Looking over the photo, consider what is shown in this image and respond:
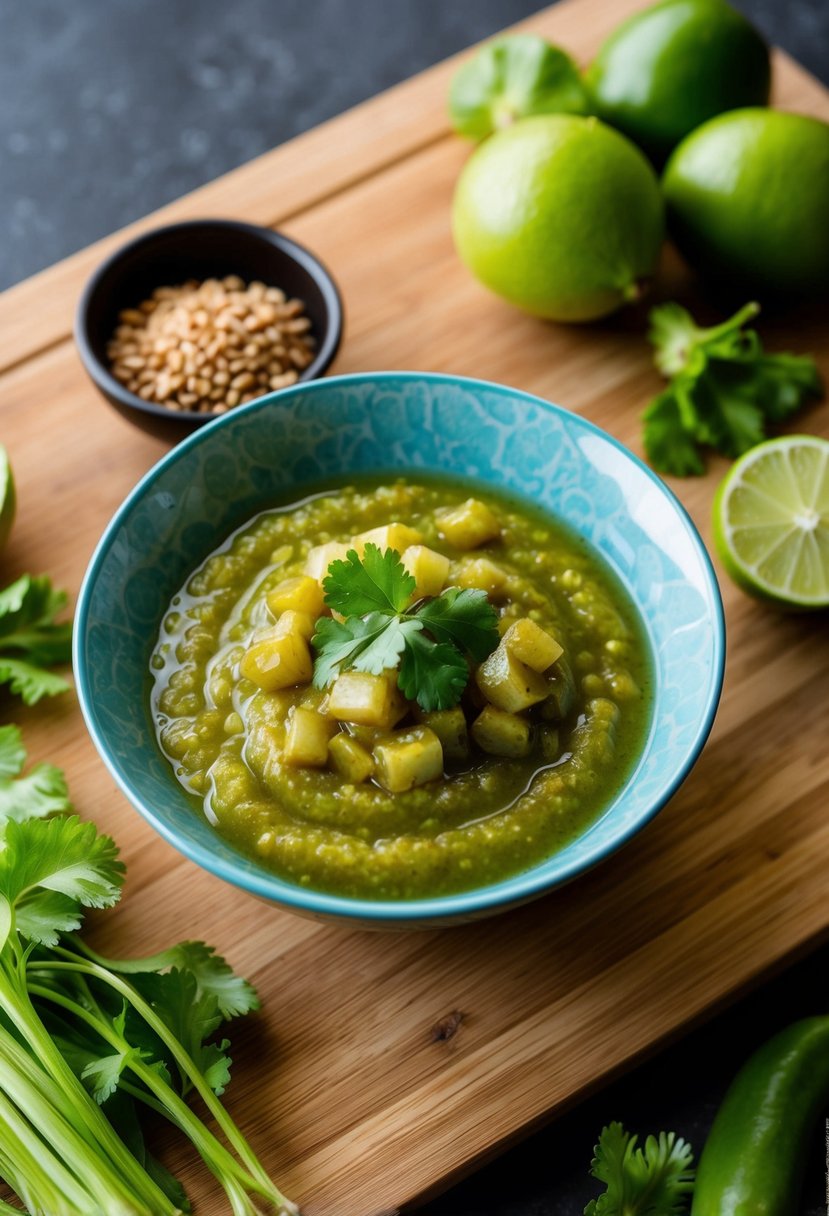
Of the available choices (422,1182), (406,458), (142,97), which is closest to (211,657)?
(406,458)

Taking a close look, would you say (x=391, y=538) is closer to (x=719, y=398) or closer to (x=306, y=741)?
(x=306, y=741)

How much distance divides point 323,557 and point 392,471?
50 cm

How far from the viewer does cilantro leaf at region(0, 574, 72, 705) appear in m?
3.47

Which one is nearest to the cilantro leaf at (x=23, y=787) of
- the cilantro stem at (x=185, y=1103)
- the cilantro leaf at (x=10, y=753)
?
the cilantro leaf at (x=10, y=753)

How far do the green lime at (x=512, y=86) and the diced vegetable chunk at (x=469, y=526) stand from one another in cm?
168

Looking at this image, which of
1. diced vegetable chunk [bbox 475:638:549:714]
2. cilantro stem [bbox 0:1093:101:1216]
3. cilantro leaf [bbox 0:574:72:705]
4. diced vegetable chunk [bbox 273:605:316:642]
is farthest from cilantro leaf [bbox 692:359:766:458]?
cilantro stem [bbox 0:1093:101:1216]

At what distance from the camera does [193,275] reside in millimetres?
4156

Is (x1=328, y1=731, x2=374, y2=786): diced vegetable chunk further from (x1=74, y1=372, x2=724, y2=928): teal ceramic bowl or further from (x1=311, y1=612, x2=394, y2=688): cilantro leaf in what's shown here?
(x1=74, y1=372, x2=724, y2=928): teal ceramic bowl

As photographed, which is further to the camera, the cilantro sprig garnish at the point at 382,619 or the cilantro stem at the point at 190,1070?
the cilantro sprig garnish at the point at 382,619

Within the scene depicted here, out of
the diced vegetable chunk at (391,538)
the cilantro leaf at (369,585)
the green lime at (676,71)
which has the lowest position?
the diced vegetable chunk at (391,538)

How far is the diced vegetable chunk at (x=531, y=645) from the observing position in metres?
2.99

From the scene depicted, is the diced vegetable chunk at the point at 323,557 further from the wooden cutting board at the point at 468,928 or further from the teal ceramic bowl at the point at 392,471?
the wooden cutting board at the point at 468,928

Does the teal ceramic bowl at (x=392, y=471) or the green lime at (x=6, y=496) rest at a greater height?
the teal ceramic bowl at (x=392, y=471)

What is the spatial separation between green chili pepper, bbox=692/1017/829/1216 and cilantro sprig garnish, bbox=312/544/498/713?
1175mm
